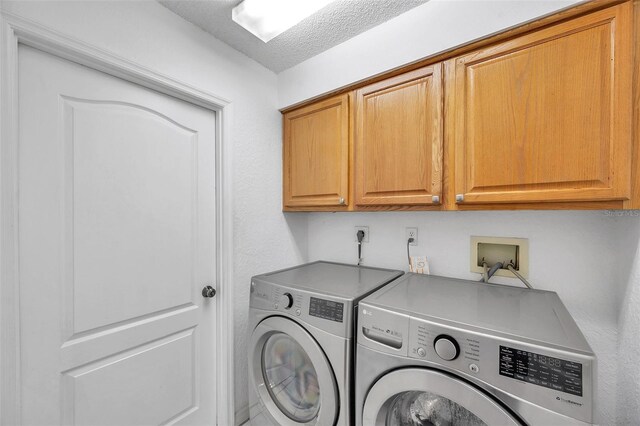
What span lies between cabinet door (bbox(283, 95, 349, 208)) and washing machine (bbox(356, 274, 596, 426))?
2.31 feet

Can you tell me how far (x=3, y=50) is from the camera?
33.3 inches

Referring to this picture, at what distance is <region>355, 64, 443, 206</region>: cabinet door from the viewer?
1.22m

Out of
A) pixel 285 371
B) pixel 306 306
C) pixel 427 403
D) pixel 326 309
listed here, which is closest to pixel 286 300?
pixel 306 306

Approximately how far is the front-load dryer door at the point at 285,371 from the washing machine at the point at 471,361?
0.31 meters

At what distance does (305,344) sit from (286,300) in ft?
0.70

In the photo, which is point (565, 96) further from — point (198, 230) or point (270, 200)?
point (198, 230)

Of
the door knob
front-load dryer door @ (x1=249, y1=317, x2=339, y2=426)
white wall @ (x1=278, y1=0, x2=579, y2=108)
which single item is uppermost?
white wall @ (x1=278, y1=0, x2=579, y2=108)

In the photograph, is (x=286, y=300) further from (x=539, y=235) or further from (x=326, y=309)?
A: (x=539, y=235)

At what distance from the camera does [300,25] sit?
4.43ft

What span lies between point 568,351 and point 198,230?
1560 mm

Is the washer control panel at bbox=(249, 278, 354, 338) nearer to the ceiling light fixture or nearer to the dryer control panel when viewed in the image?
the dryer control panel

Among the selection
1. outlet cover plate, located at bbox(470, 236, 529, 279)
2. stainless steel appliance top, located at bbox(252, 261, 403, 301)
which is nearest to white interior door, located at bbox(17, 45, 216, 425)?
stainless steel appliance top, located at bbox(252, 261, 403, 301)

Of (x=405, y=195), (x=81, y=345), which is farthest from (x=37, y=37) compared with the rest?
(x=405, y=195)

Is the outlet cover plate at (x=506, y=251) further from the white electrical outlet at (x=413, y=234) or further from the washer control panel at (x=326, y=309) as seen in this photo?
the washer control panel at (x=326, y=309)
